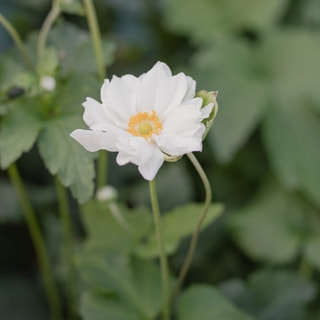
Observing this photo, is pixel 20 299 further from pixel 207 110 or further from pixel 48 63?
pixel 207 110

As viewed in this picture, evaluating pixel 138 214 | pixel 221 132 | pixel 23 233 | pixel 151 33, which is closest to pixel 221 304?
pixel 138 214

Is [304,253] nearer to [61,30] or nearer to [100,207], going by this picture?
[100,207]

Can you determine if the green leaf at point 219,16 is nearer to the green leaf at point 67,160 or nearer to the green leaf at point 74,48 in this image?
the green leaf at point 74,48

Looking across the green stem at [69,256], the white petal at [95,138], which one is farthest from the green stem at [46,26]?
the white petal at [95,138]

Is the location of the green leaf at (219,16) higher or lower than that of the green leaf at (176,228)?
higher

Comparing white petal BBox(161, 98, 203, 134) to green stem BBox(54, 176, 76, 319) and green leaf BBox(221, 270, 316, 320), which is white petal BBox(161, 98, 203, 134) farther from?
green leaf BBox(221, 270, 316, 320)

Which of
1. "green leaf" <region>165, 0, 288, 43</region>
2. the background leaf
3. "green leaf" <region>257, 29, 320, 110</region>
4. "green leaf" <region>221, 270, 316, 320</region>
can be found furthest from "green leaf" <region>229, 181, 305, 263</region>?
"green leaf" <region>165, 0, 288, 43</region>
